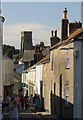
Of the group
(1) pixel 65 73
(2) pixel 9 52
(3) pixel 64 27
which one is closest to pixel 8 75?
(2) pixel 9 52

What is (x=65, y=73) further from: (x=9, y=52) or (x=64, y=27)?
(x=9, y=52)

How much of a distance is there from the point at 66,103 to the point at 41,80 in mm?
14968

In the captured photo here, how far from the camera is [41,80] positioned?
141ft

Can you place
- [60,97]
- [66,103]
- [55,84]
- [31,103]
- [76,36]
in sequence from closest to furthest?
[76,36], [66,103], [60,97], [55,84], [31,103]

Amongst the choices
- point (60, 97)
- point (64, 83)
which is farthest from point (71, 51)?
point (60, 97)

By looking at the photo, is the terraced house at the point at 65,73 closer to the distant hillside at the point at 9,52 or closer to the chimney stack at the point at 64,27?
the chimney stack at the point at 64,27

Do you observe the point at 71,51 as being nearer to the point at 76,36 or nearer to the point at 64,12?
the point at 76,36

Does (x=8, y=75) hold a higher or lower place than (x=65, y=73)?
higher

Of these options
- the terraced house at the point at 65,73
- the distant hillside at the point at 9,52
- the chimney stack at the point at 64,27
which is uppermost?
the distant hillside at the point at 9,52

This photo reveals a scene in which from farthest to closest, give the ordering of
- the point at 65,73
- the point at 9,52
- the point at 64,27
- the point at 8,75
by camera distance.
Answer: the point at 9,52 < the point at 8,75 < the point at 64,27 < the point at 65,73

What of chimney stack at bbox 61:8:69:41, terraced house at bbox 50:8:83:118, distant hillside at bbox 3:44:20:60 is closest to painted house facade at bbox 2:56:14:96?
distant hillside at bbox 3:44:20:60

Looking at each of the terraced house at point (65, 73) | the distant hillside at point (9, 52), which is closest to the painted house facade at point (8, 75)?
the distant hillside at point (9, 52)

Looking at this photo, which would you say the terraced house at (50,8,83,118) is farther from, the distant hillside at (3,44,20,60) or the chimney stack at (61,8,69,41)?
the distant hillside at (3,44,20,60)

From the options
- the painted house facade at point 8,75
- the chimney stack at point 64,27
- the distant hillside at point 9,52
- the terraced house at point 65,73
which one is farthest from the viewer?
the distant hillside at point 9,52
